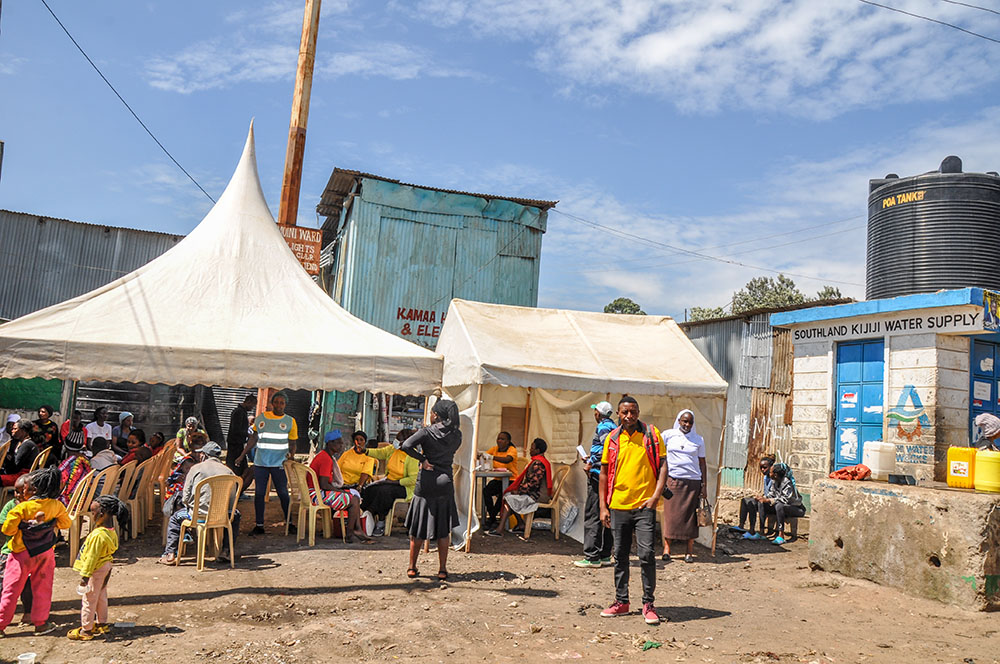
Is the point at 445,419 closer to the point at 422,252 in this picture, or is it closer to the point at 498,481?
the point at 498,481

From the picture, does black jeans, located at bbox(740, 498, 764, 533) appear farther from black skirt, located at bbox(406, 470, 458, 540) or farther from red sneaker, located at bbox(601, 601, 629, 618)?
black skirt, located at bbox(406, 470, 458, 540)

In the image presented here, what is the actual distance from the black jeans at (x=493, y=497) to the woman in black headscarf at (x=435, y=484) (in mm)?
3071

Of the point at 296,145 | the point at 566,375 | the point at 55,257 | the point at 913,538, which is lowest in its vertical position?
the point at 913,538

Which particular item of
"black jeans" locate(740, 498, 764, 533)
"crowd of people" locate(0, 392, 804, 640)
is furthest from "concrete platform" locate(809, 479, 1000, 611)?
"black jeans" locate(740, 498, 764, 533)

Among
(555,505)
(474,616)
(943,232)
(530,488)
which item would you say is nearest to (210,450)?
(474,616)

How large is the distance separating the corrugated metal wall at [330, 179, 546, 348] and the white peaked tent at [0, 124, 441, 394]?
229 inches

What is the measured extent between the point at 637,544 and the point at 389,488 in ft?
13.1

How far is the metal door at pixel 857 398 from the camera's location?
977cm

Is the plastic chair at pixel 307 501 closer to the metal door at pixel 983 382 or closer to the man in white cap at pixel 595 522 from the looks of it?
the man in white cap at pixel 595 522

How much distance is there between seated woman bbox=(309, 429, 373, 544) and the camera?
8.40 metres

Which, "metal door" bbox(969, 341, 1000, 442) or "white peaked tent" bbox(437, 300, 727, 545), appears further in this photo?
"metal door" bbox(969, 341, 1000, 442)

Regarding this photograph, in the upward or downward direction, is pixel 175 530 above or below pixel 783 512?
below

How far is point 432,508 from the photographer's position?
261 inches

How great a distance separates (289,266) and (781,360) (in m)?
11.5
